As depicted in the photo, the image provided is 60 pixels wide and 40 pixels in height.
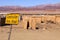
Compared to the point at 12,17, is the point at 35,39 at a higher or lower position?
lower

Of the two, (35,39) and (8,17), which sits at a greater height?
(8,17)

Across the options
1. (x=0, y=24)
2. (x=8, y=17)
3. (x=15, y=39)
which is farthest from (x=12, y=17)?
(x=0, y=24)

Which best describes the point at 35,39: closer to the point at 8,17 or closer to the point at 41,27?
the point at 8,17

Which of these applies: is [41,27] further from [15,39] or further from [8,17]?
[8,17]

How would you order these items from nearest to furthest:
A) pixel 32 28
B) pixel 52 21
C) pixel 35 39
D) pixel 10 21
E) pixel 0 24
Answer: pixel 10 21
pixel 35 39
pixel 32 28
pixel 0 24
pixel 52 21

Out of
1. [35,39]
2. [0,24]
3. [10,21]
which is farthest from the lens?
[0,24]

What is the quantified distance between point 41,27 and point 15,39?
251 inches

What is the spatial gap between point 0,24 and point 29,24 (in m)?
5.04

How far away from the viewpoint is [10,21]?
27.5 ft

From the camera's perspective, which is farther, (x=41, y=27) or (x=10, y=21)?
(x=41, y=27)

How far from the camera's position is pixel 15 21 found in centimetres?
840

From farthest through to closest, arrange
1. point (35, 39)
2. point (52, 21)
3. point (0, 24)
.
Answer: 1. point (52, 21)
2. point (0, 24)
3. point (35, 39)

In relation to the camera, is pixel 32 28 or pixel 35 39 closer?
pixel 35 39

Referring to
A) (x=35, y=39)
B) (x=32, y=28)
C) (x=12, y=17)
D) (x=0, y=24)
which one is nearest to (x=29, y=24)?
(x=32, y=28)
